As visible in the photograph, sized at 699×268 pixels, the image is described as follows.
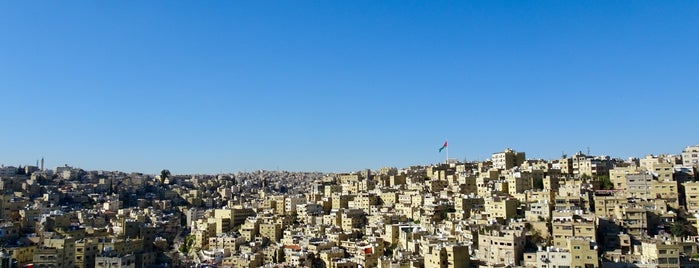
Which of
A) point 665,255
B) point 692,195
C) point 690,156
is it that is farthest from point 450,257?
point 690,156

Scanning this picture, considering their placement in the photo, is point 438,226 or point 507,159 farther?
point 507,159

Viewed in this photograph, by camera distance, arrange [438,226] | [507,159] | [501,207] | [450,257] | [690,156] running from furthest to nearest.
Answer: [507,159] < [690,156] < [438,226] < [501,207] < [450,257]

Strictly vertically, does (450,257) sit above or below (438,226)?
below

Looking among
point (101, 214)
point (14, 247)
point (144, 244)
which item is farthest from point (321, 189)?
point (14, 247)

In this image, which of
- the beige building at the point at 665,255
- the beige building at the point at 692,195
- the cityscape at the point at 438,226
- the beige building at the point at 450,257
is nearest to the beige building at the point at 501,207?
the cityscape at the point at 438,226

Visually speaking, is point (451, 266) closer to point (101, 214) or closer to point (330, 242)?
point (330, 242)

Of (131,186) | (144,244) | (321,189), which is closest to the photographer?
(144,244)

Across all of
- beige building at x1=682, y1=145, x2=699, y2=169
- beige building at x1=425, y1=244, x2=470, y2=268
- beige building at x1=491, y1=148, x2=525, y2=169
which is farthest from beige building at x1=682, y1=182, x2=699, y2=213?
beige building at x1=491, y1=148, x2=525, y2=169

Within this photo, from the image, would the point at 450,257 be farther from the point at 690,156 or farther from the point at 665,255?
the point at 690,156

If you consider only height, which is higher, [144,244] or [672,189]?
[672,189]
